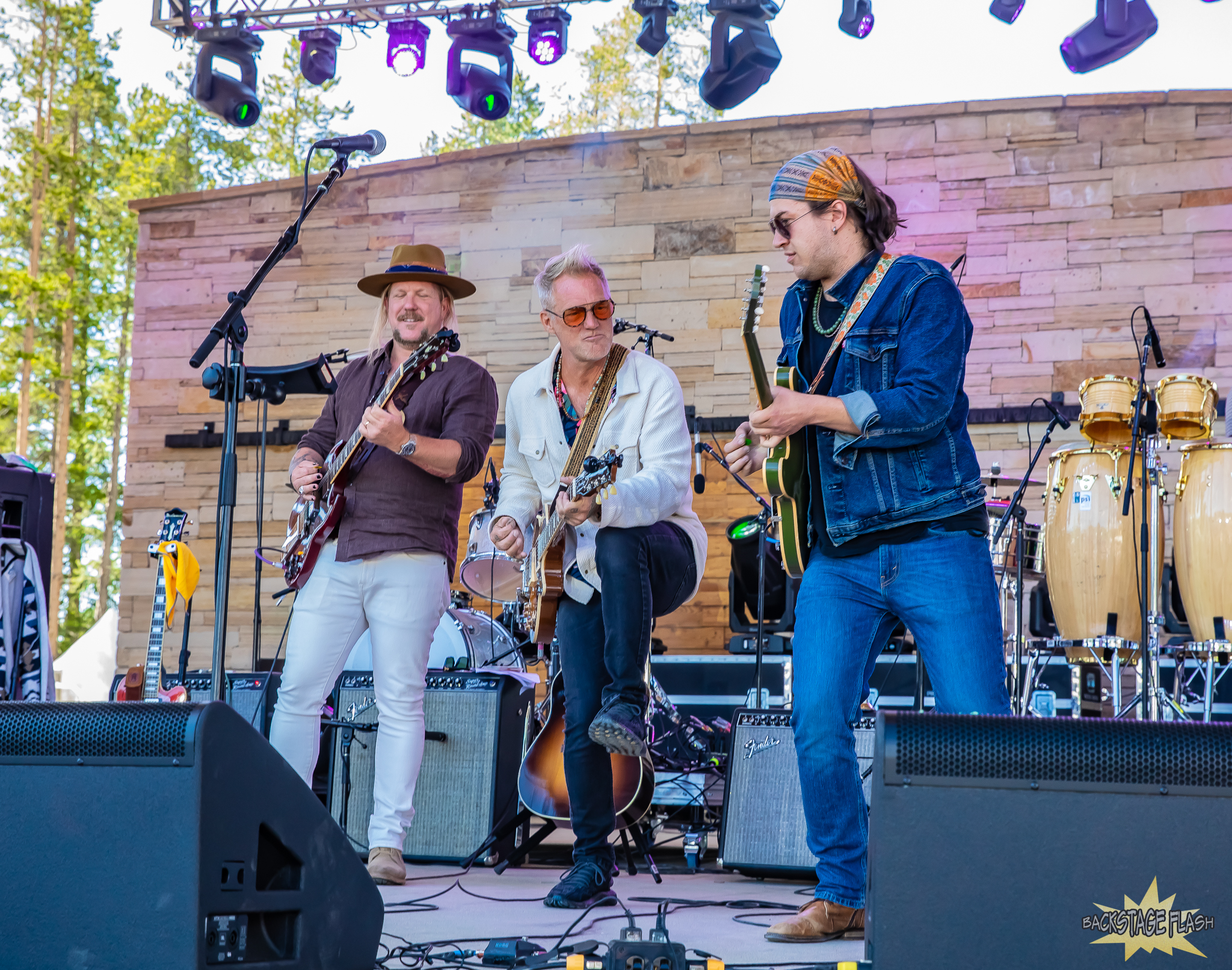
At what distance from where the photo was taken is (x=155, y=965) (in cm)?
193

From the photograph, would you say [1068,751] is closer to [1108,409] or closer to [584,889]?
[584,889]

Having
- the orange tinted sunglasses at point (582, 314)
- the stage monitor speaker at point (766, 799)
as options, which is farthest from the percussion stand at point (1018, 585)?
the orange tinted sunglasses at point (582, 314)

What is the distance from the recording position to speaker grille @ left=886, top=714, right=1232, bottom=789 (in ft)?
6.17

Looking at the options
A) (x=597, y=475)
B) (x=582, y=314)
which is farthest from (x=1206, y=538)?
(x=597, y=475)

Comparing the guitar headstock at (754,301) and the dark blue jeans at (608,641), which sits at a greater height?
the guitar headstock at (754,301)

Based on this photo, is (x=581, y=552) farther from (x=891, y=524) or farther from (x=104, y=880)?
(x=104, y=880)

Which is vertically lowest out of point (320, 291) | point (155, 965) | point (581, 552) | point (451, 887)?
point (451, 887)

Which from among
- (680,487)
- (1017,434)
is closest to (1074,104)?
(1017,434)

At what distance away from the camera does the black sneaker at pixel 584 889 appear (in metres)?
3.37

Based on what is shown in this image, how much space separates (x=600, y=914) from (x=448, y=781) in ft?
4.60

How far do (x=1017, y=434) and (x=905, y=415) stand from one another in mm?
6029

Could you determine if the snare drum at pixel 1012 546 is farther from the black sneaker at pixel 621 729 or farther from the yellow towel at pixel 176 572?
the yellow towel at pixel 176 572

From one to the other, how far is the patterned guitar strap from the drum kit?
3.21 m

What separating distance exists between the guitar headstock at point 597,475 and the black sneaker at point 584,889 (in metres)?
1.03
